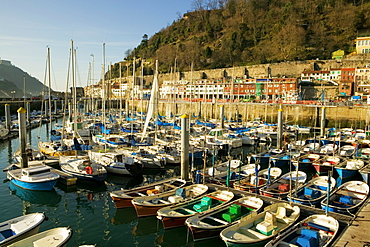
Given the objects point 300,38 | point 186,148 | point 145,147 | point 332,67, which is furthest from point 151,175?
point 300,38

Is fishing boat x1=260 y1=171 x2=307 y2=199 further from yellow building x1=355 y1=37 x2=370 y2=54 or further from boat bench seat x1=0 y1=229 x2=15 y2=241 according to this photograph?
yellow building x1=355 y1=37 x2=370 y2=54

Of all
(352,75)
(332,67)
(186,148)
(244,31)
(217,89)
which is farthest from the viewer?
(244,31)

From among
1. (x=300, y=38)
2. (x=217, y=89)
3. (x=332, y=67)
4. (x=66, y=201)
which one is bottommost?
(x=66, y=201)

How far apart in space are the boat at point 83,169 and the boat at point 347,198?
15.5 meters

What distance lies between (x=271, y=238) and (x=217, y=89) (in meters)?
75.1

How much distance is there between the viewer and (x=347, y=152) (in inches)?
1150

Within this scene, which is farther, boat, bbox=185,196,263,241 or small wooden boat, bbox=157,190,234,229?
small wooden boat, bbox=157,190,234,229

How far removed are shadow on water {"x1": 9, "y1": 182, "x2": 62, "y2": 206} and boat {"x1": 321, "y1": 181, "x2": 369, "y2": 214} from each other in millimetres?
17076

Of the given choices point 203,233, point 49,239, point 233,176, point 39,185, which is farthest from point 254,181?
point 39,185

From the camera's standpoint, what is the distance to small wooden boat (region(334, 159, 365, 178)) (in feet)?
73.8

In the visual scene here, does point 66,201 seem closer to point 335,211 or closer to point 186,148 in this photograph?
point 186,148

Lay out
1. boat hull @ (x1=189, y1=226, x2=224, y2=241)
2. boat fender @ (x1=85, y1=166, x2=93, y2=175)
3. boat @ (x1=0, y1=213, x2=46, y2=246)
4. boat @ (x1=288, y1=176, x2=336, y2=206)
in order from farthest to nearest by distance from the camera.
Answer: boat fender @ (x1=85, y1=166, x2=93, y2=175) < boat @ (x1=288, y1=176, x2=336, y2=206) < boat hull @ (x1=189, y1=226, x2=224, y2=241) < boat @ (x1=0, y1=213, x2=46, y2=246)

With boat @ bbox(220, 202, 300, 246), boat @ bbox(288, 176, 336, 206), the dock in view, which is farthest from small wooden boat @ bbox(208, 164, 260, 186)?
the dock

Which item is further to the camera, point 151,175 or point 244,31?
point 244,31
